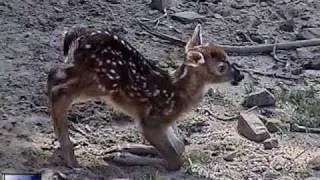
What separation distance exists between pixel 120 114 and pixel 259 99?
39.9 inches

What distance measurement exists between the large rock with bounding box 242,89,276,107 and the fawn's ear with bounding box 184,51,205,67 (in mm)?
1003

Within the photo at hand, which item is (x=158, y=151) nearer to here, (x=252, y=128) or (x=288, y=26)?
(x=252, y=128)

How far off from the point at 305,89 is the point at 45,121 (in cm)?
200

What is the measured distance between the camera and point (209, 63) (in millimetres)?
5645

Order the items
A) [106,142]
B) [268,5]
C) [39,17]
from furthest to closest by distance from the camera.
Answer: [268,5] → [39,17] → [106,142]

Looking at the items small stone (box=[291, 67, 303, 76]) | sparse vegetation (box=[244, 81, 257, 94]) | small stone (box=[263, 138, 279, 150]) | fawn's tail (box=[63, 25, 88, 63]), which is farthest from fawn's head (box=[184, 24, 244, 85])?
small stone (box=[291, 67, 303, 76])

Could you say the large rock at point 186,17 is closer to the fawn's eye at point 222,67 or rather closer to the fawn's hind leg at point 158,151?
the fawn's eye at point 222,67

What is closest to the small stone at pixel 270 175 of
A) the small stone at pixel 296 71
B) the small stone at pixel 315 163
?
the small stone at pixel 315 163

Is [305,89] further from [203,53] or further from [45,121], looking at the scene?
[45,121]

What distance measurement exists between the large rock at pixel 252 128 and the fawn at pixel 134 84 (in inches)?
16.1

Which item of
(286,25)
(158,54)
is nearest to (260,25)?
(286,25)

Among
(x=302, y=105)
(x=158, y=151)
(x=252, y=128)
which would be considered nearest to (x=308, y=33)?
(x=302, y=105)

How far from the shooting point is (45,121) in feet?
19.5

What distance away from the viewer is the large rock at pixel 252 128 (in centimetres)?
599
